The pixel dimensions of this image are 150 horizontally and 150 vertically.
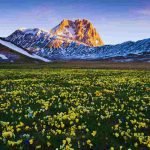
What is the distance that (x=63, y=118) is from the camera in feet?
57.6

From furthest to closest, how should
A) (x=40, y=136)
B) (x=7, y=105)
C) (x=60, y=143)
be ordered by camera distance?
(x=7, y=105), (x=40, y=136), (x=60, y=143)

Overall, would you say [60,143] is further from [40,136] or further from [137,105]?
[137,105]

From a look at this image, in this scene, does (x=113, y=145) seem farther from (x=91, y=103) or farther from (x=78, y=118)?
(x=91, y=103)

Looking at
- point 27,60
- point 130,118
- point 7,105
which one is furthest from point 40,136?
point 27,60

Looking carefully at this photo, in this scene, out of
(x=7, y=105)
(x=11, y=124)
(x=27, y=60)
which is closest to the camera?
(x=11, y=124)

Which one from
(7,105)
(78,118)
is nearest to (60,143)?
(78,118)

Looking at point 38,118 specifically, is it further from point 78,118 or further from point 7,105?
point 7,105

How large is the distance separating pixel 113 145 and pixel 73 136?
1960 millimetres

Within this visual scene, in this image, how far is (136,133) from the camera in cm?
1484

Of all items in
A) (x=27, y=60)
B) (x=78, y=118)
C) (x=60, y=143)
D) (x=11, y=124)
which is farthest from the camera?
(x=27, y=60)

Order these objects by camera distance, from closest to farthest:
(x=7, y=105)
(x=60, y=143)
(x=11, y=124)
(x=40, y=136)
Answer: (x=60, y=143), (x=40, y=136), (x=11, y=124), (x=7, y=105)

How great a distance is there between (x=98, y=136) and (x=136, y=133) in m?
1.63

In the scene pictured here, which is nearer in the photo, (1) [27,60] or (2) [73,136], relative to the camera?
(2) [73,136]

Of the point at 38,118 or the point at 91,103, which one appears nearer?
the point at 38,118
